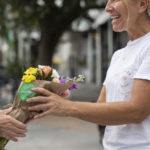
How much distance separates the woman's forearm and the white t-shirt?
0.47ft

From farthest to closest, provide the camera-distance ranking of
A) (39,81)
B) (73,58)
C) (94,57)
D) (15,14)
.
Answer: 1. (73,58)
2. (94,57)
3. (15,14)
4. (39,81)

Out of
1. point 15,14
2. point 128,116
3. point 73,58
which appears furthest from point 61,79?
point 73,58

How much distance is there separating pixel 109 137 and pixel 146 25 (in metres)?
0.63

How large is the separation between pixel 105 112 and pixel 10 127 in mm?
525

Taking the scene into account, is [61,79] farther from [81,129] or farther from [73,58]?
[73,58]

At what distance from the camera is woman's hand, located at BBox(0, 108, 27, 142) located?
1.66 m

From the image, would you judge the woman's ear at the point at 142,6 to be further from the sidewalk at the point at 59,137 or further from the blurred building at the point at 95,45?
the blurred building at the point at 95,45

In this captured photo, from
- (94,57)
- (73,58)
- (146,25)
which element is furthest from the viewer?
(73,58)

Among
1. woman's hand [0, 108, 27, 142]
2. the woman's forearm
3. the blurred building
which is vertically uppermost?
the woman's forearm

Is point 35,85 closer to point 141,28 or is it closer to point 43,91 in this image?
point 43,91

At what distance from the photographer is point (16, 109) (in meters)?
1.69

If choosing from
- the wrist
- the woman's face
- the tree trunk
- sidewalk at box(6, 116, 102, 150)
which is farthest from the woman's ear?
the tree trunk

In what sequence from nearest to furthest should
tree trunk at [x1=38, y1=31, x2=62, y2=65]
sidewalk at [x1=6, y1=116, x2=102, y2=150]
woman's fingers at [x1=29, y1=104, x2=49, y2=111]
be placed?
woman's fingers at [x1=29, y1=104, x2=49, y2=111] < sidewalk at [x1=6, y1=116, x2=102, y2=150] < tree trunk at [x1=38, y1=31, x2=62, y2=65]

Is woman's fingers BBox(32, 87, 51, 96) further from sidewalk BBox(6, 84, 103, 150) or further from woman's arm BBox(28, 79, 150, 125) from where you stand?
sidewalk BBox(6, 84, 103, 150)
